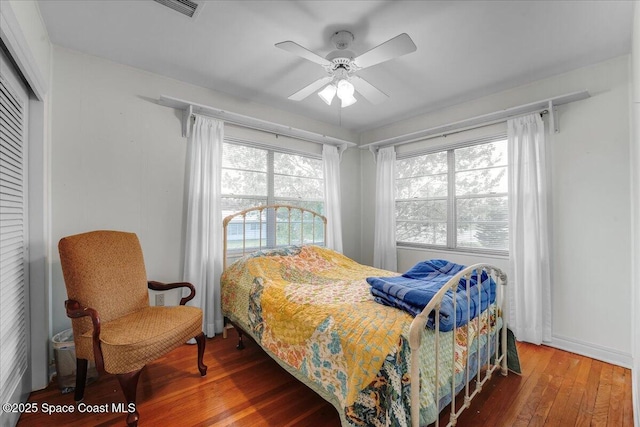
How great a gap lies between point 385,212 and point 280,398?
2.64 meters

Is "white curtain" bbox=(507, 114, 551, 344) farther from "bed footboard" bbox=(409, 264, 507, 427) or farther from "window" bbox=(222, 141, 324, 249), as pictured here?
"window" bbox=(222, 141, 324, 249)

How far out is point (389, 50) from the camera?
1.77 metres

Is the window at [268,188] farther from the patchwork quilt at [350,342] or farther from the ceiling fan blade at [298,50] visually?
the ceiling fan blade at [298,50]

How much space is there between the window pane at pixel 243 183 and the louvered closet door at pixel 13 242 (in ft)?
5.01

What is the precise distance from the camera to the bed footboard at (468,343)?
3.97 feet

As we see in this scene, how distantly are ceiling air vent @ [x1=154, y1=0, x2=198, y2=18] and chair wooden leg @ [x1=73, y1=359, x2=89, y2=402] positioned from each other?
232cm

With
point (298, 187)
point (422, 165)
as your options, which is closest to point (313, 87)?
point (298, 187)

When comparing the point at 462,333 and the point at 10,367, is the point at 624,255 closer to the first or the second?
the point at 462,333

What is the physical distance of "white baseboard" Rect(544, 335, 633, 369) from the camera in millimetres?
2289

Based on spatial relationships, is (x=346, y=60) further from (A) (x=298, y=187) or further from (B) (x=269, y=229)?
(B) (x=269, y=229)

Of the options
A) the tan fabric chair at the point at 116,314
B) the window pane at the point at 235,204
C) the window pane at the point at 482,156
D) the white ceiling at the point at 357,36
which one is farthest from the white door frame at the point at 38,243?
the window pane at the point at 482,156

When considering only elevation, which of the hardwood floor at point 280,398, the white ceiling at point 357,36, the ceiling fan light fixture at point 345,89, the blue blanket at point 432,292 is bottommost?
the hardwood floor at point 280,398

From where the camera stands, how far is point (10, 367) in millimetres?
1620

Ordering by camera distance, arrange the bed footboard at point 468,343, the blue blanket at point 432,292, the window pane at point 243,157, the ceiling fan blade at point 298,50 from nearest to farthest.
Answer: the bed footboard at point 468,343, the blue blanket at point 432,292, the ceiling fan blade at point 298,50, the window pane at point 243,157
